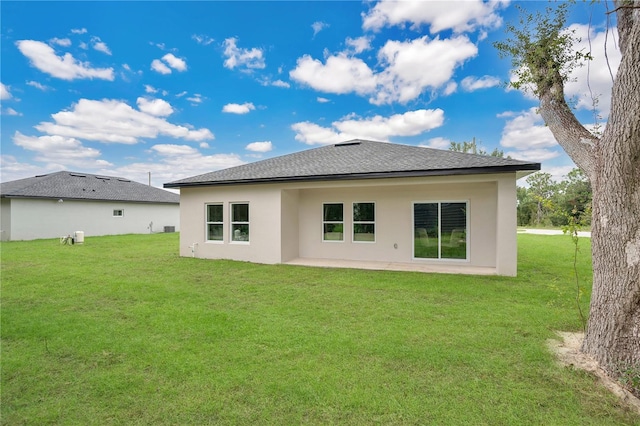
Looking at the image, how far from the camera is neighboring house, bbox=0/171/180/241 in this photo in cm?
1769

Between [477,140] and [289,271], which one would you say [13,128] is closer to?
[289,271]

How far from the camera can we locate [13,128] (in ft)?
56.3

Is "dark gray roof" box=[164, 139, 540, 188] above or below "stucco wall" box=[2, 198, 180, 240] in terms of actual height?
above

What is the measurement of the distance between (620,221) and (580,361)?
5.37 feet

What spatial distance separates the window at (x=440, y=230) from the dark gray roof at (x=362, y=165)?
164 cm

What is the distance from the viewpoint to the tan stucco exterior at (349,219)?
859 centimetres

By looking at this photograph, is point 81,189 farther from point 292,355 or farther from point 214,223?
point 292,355

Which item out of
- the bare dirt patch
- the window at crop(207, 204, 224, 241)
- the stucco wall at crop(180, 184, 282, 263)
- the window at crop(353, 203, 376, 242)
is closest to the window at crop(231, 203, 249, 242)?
the stucco wall at crop(180, 184, 282, 263)

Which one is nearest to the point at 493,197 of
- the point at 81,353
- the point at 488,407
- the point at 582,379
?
the point at 582,379

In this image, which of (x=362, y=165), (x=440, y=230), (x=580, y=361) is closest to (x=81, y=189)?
(x=362, y=165)

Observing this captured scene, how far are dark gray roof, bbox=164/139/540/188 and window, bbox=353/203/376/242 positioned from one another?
161cm

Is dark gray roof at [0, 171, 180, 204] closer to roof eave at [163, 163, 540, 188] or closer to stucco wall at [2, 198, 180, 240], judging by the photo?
stucco wall at [2, 198, 180, 240]

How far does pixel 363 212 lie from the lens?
10.8 meters

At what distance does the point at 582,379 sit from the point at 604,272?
117cm
